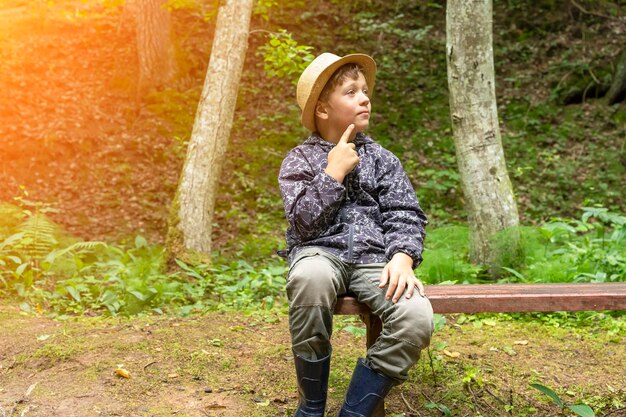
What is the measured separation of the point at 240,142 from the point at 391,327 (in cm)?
839

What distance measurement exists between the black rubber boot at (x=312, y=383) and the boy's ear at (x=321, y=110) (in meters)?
1.16

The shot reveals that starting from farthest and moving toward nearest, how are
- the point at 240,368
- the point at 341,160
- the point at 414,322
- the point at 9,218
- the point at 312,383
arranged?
the point at 9,218, the point at 240,368, the point at 341,160, the point at 312,383, the point at 414,322

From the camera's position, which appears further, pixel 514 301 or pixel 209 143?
pixel 209 143

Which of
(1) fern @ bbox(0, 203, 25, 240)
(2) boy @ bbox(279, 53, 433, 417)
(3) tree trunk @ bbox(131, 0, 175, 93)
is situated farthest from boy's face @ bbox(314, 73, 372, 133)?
(3) tree trunk @ bbox(131, 0, 175, 93)

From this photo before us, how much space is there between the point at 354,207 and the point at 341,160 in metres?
0.29

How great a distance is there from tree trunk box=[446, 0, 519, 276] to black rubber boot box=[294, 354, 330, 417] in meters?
3.12

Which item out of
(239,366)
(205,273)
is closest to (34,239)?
(205,273)

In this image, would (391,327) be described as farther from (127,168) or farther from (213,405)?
(127,168)

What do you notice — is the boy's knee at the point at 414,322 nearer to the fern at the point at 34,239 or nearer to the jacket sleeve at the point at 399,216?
the jacket sleeve at the point at 399,216

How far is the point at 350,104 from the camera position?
3.11 m

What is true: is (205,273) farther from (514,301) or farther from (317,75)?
(514,301)

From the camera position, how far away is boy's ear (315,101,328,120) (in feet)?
10.5

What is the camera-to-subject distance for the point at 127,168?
31.6 feet

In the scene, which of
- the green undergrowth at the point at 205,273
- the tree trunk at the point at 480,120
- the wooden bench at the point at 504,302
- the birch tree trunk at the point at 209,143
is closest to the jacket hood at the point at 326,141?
the wooden bench at the point at 504,302
